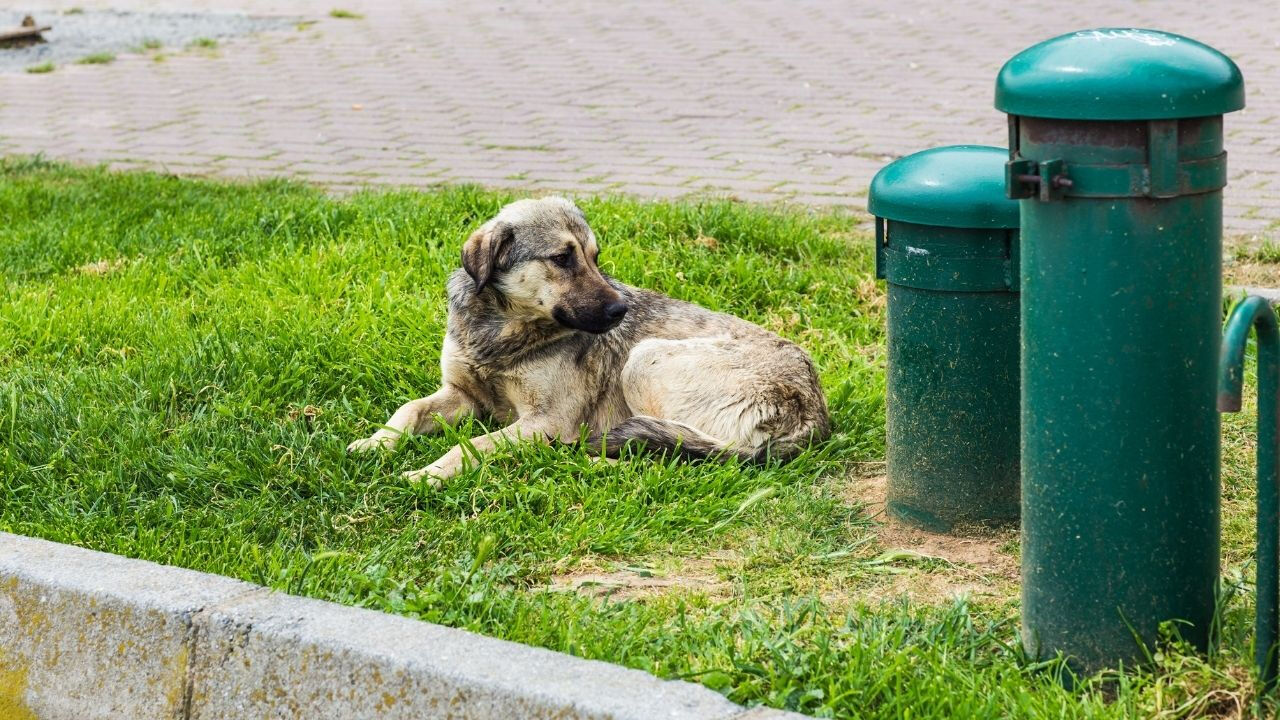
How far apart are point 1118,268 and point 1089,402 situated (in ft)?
0.95

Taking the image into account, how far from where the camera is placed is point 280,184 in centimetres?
823

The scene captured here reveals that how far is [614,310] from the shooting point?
4910 mm

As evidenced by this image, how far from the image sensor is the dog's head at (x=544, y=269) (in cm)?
494

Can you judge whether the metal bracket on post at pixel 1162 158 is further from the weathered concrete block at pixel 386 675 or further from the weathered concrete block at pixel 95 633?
the weathered concrete block at pixel 95 633

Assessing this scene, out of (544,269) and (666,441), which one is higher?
(544,269)

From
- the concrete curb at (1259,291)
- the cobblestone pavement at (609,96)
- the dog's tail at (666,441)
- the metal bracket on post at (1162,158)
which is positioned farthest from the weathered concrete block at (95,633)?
the cobblestone pavement at (609,96)

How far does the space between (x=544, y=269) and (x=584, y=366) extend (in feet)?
1.30

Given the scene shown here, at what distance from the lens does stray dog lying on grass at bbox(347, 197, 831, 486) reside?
15.9 feet

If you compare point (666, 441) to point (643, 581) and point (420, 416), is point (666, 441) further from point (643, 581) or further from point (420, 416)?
point (420, 416)

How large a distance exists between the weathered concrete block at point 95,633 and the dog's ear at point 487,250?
1.60 m

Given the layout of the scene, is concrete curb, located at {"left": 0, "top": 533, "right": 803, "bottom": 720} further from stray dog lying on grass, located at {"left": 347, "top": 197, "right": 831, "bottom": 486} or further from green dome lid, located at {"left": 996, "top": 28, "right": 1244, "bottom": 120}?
green dome lid, located at {"left": 996, "top": 28, "right": 1244, "bottom": 120}

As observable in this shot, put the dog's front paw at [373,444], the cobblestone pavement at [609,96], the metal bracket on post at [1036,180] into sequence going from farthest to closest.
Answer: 1. the cobblestone pavement at [609,96]
2. the dog's front paw at [373,444]
3. the metal bracket on post at [1036,180]

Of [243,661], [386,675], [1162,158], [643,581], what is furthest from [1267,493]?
[243,661]

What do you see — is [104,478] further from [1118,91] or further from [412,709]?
[1118,91]
